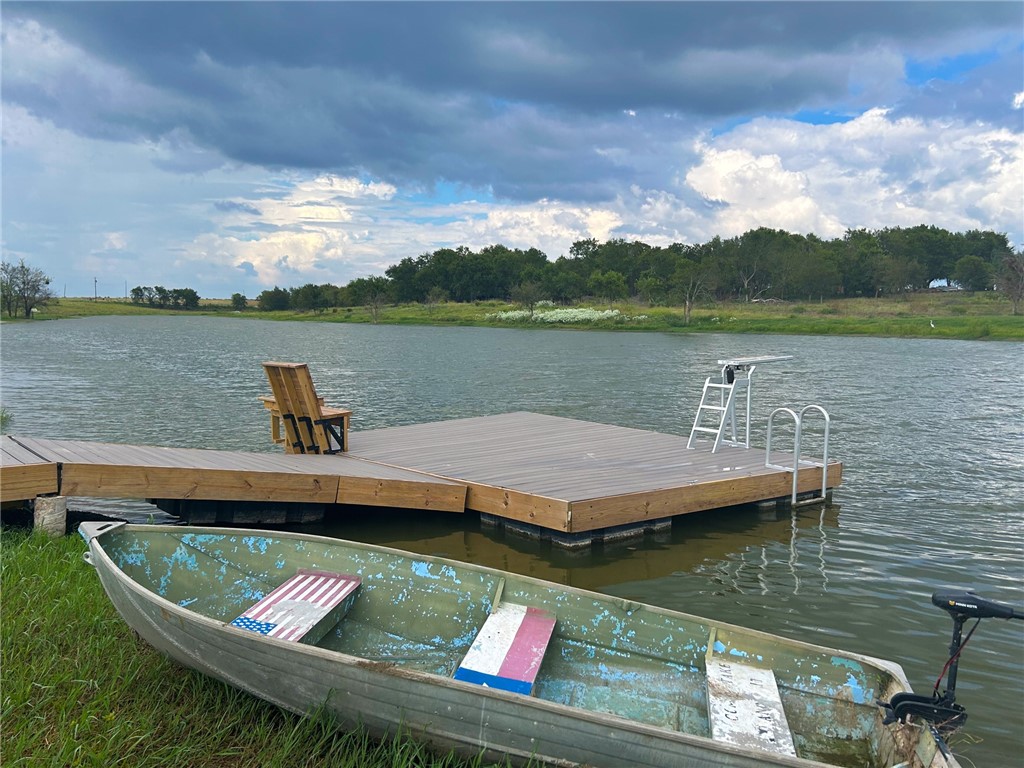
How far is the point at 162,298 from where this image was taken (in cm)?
14712

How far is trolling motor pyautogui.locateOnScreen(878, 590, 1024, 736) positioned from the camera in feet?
11.6

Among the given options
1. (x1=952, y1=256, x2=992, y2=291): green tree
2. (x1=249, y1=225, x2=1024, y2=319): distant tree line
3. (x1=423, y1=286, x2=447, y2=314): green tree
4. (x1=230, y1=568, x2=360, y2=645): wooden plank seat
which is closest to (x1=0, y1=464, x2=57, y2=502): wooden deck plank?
(x1=230, y1=568, x2=360, y2=645): wooden plank seat

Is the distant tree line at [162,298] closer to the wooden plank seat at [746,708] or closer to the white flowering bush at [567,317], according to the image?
the white flowering bush at [567,317]

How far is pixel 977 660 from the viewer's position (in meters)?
6.19

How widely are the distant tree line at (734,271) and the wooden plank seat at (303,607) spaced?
73.1 m

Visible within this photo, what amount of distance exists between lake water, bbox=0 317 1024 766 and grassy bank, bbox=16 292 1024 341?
16747mm

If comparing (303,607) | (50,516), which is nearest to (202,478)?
(50,516)

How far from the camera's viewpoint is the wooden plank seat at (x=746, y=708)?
12.9 ft

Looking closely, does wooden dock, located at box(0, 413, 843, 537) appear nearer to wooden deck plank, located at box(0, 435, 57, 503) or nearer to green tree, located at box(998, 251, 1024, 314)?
wooden deck plank, located at box(0, 435, 57, 503)

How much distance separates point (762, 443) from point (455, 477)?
26.2 feet

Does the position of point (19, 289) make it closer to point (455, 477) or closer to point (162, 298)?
point (162, 298)

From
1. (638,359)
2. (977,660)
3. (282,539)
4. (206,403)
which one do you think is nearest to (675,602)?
(977,660)

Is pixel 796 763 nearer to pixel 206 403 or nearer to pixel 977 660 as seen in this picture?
pixel 977 660

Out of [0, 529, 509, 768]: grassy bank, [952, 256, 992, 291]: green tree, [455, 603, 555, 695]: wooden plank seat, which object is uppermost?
[952, 256, 992, 291]: green tree
